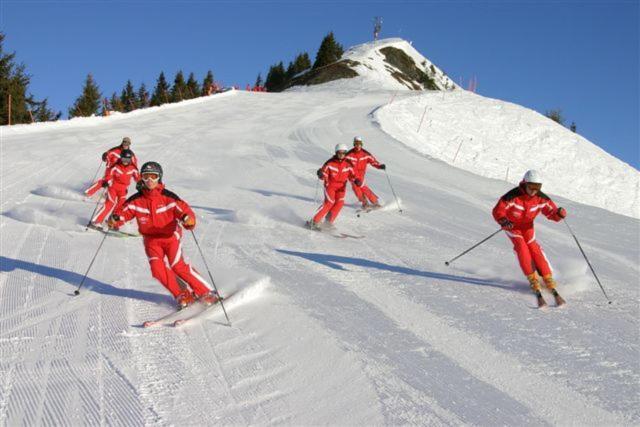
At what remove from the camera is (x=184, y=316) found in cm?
550

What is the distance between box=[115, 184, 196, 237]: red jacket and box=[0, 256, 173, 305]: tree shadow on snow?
0.84 metres

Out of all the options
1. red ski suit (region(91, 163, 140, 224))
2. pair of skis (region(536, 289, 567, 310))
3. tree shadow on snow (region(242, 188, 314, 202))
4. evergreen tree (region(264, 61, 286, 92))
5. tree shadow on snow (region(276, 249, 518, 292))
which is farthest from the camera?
evergreen tree (region(264, 61, 286, 92))

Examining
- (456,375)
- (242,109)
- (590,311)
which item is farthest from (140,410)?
(242,109)

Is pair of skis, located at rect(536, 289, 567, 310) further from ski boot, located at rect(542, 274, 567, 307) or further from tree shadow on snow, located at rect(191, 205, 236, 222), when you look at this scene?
tree shadow on snow, located at rect(191, 205, 236, 222)

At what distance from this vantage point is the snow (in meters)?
3.80

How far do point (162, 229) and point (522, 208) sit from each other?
427 cm

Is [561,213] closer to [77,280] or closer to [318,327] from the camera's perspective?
[318,327]

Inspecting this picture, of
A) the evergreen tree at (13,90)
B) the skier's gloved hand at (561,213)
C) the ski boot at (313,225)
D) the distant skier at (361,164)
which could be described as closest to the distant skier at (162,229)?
the skier's gloved hand at (561,213)

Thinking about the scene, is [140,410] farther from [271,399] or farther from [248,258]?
[248,258]

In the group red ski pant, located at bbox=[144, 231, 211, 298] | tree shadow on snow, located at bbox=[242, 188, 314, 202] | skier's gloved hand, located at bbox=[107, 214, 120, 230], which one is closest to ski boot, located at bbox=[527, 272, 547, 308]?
red ski pant, located at bbox=[144, 231, 211, 298]


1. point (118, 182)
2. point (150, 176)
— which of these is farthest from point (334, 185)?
point (150, 176)

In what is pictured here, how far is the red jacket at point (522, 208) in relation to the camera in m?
6.68

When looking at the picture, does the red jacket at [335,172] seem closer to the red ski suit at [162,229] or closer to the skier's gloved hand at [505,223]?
the skier's gloved hand at [505,223]

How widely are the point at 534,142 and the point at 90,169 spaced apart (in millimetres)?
27523
